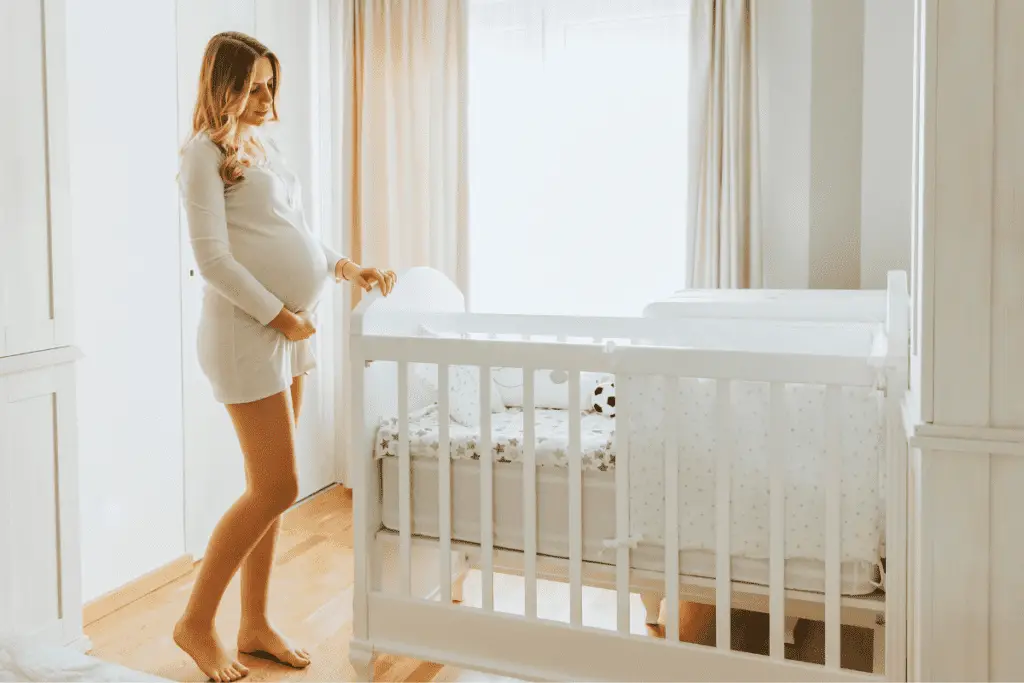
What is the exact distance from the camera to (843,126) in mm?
2803

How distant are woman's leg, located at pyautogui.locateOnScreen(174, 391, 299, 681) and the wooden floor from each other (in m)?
0.09

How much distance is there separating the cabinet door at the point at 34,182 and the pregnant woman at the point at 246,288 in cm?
35

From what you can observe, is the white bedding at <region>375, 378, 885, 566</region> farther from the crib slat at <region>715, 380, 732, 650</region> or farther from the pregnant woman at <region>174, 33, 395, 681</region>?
the pregnant woman at <region>174, 33, 395, 681</region>

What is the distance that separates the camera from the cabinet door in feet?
6.26

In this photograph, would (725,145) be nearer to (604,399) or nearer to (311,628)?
(604,399)

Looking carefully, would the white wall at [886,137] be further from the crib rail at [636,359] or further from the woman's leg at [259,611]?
the woman's leg at [259,611]

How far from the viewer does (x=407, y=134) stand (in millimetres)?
3352

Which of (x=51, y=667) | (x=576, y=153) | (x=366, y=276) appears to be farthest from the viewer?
(x=576, y=153)

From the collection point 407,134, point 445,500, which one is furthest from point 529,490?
point 407,134

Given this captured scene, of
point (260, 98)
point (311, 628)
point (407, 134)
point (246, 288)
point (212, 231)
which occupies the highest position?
point (407, 134)

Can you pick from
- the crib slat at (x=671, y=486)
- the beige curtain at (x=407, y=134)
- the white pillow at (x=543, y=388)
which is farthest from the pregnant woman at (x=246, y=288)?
the beige curtain at (x=407, y=134)

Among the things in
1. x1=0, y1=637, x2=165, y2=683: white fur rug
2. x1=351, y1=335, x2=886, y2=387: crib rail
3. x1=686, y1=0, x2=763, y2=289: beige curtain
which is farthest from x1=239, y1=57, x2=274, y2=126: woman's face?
x1=686, y1=0, x2=763, y2=289: beige curtain

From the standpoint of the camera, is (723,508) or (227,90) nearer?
(723,508)

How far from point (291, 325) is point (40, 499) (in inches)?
27.4
